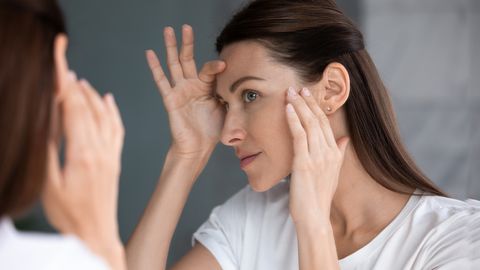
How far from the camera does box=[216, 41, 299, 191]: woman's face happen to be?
1.54 meters

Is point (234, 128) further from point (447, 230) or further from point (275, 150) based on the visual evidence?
point (447, 230)

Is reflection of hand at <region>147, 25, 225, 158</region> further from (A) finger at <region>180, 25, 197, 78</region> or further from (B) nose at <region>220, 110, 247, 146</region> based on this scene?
(B) nose at <region>220, 110, 247, 146</region>

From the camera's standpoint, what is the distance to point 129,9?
293cm

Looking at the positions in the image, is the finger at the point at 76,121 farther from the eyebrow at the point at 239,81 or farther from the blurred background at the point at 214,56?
the blurred background at the point at 214,56

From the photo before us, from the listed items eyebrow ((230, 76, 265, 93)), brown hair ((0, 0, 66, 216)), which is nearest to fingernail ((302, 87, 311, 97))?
eyebrow ((230, 76, 265, 93))

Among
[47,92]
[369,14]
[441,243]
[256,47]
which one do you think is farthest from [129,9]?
[47,92]

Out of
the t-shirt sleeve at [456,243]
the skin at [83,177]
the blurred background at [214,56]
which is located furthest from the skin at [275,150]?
the blurred background at [214,56]

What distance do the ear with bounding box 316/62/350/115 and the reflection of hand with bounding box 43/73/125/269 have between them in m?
0.72

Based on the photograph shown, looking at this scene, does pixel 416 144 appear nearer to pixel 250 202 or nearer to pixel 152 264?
pixel 250 202

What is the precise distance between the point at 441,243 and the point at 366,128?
311 mm

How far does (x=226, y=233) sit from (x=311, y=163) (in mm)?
431

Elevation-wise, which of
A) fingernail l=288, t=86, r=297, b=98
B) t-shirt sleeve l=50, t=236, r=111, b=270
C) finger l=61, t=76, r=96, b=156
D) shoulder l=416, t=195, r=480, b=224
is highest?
finger l=61, t=76, r=96, b=156

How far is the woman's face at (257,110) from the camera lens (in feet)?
5.06

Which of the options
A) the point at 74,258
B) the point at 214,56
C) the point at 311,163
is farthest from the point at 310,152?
the point at 214,56
